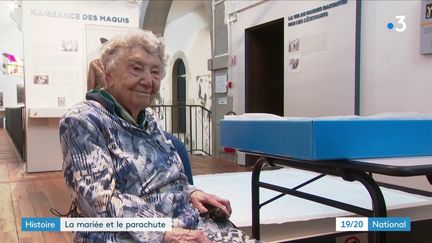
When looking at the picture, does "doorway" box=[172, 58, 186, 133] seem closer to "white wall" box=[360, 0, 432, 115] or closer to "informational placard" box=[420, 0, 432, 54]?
"white wall" box=[360, 0, 432, 115]

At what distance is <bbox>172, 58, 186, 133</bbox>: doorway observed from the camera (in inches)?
404

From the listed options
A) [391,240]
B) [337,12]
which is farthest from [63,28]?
[391,240]

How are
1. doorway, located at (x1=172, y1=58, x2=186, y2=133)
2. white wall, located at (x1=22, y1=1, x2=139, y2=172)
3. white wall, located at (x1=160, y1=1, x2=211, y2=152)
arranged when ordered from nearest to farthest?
white wall, located at (x1=22, y1=1, x2=139, y2=172) < white wall, located at (x1=160, y1=1, x2=211, y2=152) < doorway, located at (x1=172, y1=58, x2=186, y2=133)

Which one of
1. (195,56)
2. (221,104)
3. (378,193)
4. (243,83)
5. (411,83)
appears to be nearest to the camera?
(378,193)

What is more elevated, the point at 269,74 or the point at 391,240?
the point at 269,74

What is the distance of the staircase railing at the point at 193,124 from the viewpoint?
890cm

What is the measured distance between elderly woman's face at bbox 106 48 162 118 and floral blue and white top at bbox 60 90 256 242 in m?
0.05

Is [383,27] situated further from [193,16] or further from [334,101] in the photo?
Result: [193,16]

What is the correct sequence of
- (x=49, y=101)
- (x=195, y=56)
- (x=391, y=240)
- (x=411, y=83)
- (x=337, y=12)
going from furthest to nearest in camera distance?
(x=195, y=56) < (x=49, y=101) < (x=337, y=12) < (x=411, y=83) < (x=391, y=240)

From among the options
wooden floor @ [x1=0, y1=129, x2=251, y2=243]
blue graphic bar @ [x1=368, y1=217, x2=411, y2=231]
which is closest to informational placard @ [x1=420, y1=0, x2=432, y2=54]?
blue graphic bar @ [x1=368, y1=217, x2=411, y2=231]

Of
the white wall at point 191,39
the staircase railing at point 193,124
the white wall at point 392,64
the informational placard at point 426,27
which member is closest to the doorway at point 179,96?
the staircase railing at point 193,124

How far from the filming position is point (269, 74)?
567cm

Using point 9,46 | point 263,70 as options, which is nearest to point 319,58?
point 263,70

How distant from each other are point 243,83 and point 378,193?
4.55m
